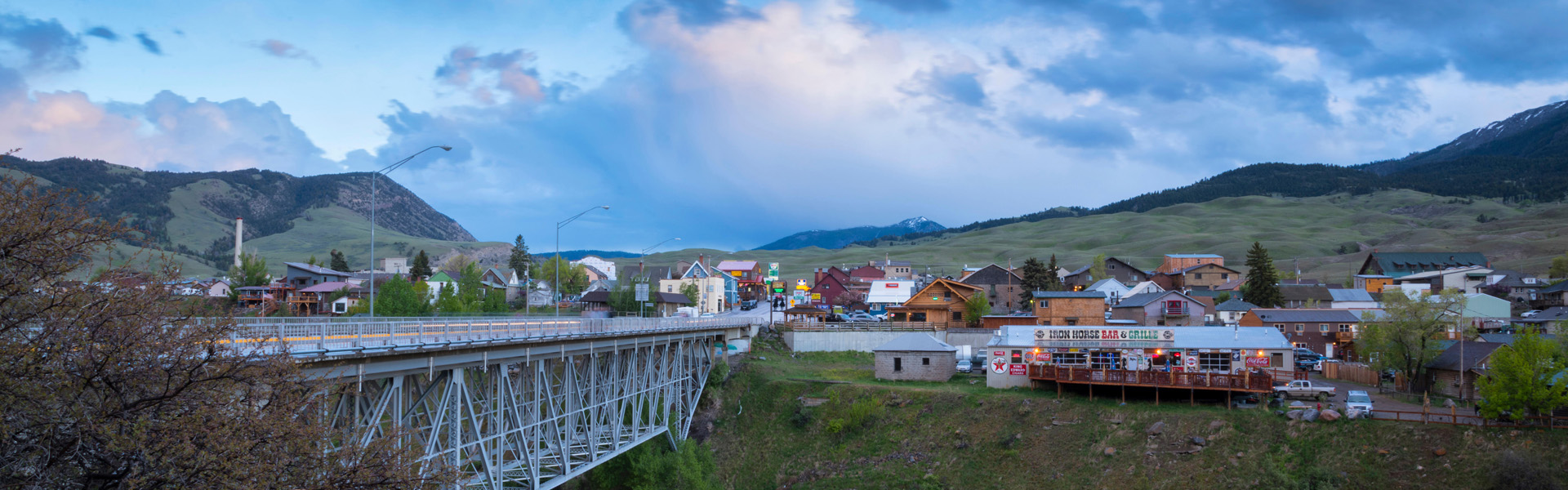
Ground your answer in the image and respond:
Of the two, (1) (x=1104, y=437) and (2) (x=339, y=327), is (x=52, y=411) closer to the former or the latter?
(2) (x=339, y=327)

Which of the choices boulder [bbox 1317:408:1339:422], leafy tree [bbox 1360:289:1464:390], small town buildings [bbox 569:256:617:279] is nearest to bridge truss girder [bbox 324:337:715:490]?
boulder [bbox 1317:408:1339:422]

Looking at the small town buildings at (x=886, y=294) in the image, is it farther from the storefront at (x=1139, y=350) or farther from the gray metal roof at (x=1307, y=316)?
the storefront at (x=1139, y=350)

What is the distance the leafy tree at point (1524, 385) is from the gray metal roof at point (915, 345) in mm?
27971

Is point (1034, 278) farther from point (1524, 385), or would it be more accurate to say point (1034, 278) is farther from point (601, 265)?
point (601, 265)

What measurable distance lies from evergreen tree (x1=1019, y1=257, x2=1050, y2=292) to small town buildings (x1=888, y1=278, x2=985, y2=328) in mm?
21965

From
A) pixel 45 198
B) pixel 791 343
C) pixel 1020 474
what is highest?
pixel 45 198

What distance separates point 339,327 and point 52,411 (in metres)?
10.4

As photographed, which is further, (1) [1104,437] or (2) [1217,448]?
(1) [1104,437]

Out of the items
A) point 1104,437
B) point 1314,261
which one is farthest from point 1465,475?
point 1314,261

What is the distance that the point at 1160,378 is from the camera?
151 feet

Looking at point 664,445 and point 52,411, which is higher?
point 52,411

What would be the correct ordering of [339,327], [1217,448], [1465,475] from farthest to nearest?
[1217,448]
[1465,475]
[339,327]

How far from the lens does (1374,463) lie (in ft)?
123

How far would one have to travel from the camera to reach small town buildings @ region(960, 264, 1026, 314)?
104125 millimetres
